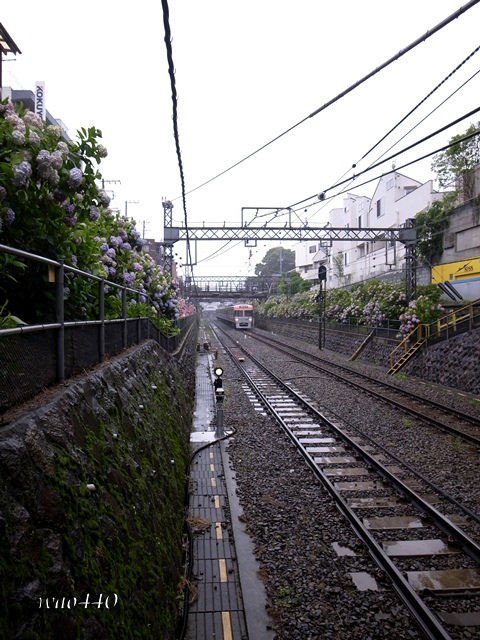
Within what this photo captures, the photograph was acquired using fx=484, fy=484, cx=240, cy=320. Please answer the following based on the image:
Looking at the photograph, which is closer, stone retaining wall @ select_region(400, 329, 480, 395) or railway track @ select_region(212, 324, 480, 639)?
railway track @ select_region(212, 324, 480, 639)

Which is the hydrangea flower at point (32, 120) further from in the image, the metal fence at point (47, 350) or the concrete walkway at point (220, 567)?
the concrete walkway at point (220, 567)

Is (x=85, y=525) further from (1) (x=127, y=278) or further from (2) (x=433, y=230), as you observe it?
(2) (x=433, y=230)

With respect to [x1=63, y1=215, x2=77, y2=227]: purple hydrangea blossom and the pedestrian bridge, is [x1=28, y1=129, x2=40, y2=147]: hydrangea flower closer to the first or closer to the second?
[x1=63, y1=215, x2=77, y2=227]: purple hydrangea blossom

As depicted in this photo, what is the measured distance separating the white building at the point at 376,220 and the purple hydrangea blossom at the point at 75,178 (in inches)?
1389

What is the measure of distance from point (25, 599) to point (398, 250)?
44.3 meters

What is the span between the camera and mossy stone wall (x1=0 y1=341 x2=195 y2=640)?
223 centimetres

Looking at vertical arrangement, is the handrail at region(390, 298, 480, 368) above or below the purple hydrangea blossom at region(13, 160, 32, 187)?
below

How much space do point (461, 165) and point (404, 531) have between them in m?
35.1

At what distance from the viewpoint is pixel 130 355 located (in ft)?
22.9

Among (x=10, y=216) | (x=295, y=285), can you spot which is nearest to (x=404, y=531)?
(x=10, y=216)

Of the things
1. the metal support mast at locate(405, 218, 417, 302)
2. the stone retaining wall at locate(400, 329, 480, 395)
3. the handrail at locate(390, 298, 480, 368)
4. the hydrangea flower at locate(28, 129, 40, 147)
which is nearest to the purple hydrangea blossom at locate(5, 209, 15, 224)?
the hydrangea flower at locate(28, 129, 40, 147)

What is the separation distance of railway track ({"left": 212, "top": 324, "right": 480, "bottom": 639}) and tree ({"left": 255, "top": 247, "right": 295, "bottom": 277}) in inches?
4204

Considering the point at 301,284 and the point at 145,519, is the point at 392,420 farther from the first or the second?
the point at 301,284

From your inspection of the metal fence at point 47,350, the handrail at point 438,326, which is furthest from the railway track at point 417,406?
the metal fence at point 47,350
